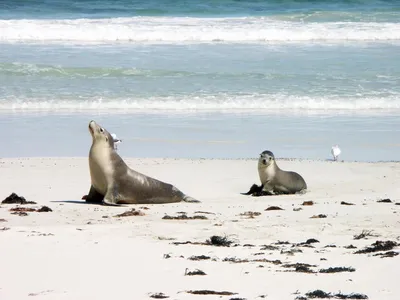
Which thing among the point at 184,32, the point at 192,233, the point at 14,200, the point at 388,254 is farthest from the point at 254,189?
the point at 184,32

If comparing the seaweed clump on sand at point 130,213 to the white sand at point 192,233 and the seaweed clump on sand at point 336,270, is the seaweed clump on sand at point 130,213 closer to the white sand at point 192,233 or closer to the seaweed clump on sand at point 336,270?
the white sand at point 192,233

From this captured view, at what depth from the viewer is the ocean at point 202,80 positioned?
50.9 ft

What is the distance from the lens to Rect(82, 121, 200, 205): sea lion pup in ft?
34.6

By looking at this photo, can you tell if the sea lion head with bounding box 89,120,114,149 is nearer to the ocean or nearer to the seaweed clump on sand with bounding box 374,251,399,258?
the ocean

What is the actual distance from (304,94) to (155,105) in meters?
3.42

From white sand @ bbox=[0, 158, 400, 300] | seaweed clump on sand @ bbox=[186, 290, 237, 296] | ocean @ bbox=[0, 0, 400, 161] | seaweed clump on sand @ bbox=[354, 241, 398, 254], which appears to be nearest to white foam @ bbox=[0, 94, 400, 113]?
ocean @ bbox=[0, 0, 400, 161]

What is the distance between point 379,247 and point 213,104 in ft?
39.4

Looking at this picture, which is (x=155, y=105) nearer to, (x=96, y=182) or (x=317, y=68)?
(x=317, y=68)

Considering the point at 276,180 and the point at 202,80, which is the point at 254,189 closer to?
the point at 276,180

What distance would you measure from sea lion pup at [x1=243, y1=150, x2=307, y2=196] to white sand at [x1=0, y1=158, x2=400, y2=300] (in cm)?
23

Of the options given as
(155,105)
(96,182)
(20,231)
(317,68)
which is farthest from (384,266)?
(317,68)

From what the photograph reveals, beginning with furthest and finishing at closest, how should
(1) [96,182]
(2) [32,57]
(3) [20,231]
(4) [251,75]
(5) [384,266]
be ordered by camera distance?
(2) [32,57]
(4) [251,75]
(1) [96,182]
(3) [20,231]
(5) [384,266]

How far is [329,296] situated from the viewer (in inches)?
237

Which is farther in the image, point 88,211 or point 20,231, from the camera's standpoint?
point 88,211
